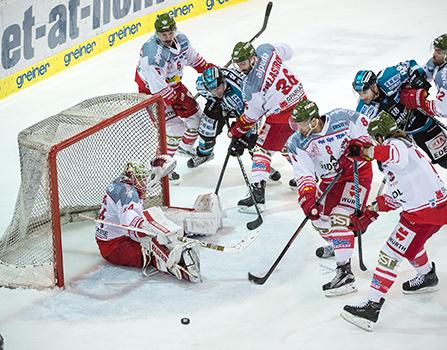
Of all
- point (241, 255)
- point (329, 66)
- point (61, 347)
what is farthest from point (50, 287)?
point (329, 66)

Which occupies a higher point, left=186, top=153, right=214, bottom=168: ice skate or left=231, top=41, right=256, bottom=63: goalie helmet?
left=231, top=41, right=256, bottom=63: goalie helmet

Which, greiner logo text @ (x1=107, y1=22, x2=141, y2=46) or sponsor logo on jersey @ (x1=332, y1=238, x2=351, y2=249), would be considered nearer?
sponsor logo on jersey @ (x1=332, y1=238, x2=351, y2=249)

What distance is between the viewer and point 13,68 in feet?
28.5

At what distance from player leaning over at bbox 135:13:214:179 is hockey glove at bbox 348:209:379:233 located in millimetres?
1913

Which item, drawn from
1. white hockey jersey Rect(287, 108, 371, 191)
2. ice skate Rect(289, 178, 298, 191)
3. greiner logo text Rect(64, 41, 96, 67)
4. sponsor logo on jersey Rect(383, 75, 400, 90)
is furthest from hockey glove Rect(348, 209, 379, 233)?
greiner logo text Rect(64, 41, 96, 67)

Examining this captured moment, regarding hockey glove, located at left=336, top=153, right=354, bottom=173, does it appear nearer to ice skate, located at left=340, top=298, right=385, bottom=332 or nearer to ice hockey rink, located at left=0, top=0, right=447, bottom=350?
ice hockey rink, located at left=0, top=0, right=447, bottom=350

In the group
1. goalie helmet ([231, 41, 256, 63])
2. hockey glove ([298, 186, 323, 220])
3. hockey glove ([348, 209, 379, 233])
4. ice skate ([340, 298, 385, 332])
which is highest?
goalie helmet ([231, 41, 256, 63])

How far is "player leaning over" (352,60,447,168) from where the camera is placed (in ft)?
20.5

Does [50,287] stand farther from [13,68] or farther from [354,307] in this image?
[13,68]

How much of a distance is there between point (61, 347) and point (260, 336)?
3.28ft

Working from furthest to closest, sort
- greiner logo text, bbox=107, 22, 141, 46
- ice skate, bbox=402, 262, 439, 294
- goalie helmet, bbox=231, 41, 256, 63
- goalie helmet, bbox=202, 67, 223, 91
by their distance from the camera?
greiner logo text, bbox=107, 22, 141, 46 < goalie helmet, bbox=202, 67, 223, 91 < goalie helmet, bbox=231, 41, 256, 63 < ice skate, bbox=402, 262, 439, 294

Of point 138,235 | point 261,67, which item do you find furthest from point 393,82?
point 138,235

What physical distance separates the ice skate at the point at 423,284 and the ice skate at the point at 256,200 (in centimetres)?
143

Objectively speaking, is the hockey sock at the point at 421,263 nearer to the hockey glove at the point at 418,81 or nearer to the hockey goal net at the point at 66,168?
the hockey glove at the point at 418,81
